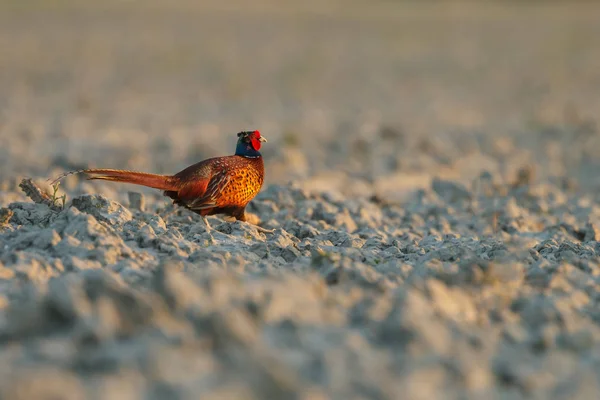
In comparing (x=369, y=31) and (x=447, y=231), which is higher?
(x=369, y=31)

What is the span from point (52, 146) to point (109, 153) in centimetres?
72

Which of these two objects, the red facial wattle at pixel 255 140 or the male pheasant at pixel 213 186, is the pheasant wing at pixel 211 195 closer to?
the male pheasant at pixel 213 186

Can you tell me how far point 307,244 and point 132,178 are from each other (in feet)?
3.61

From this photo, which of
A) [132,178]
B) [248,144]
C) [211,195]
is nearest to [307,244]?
[211,195]

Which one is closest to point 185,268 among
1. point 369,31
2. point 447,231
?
point 447,231

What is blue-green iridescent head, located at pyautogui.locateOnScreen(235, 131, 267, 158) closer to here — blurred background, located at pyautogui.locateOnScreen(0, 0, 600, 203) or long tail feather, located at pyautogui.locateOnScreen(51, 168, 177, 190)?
long tail feather, located at pyautogui.locateOnScreen(51, 168, 177, 190)

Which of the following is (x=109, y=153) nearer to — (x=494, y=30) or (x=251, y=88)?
(x=251, y=88)

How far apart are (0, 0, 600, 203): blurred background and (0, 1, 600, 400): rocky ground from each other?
0.24ft

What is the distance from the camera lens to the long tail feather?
16.5ft

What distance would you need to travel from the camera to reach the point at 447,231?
20.5 ft

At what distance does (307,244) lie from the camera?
16.2 ft

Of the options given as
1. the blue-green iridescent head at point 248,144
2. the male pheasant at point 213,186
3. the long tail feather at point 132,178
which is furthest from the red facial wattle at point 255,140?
the long tail feather at point 132,178

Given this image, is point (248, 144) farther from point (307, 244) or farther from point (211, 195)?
point (307, 244)

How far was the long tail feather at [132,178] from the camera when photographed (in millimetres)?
5043
